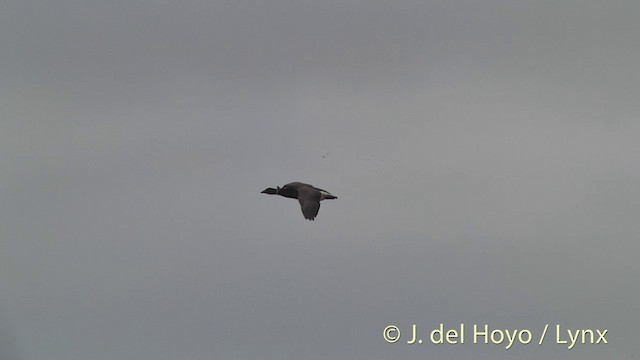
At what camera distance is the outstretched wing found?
166 metres

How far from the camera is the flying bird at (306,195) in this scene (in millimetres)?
166000

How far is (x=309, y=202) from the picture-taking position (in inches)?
6580

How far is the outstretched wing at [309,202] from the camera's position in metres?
166

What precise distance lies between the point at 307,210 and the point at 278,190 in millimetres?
7959

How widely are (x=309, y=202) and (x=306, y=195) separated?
131 centimetres

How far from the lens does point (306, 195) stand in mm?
168375

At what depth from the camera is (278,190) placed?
174 metres

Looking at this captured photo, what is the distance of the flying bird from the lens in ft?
545

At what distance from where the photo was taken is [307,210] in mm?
165875
